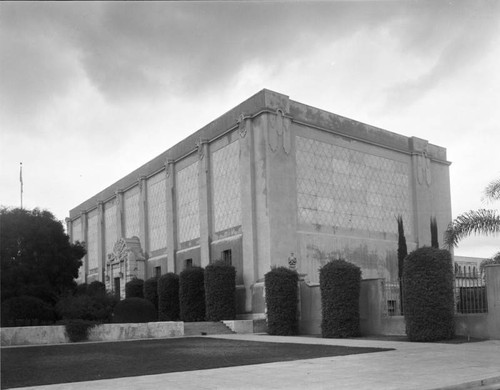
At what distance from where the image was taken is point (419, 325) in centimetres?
2123

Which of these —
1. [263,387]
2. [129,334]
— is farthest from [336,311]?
[263,387]

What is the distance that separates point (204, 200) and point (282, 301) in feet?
43.4

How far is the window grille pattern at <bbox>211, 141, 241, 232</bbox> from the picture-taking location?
123 feet

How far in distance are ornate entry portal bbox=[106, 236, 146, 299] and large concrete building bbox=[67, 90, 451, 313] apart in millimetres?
93

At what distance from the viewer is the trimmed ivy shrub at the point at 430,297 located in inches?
826

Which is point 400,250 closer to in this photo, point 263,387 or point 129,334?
point 129,334

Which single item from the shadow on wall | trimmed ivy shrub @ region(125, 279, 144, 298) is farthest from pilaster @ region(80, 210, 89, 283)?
the shadow on wall

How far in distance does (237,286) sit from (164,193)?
1373 centimetres

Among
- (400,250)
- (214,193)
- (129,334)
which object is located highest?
(214,193)

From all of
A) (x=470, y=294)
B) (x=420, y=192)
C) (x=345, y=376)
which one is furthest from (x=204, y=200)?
(x=345, y=376)

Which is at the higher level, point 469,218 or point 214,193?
point 214,193

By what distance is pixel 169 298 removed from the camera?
3894 cm

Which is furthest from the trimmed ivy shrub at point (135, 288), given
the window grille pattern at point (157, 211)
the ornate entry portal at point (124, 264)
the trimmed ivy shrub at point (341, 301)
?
the trimmed ivy shrub at point (341, 301)

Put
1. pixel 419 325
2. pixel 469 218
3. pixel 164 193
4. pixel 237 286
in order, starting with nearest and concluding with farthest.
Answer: pixel 419 325 < pixel 469 218 < pixel 237 286 < pixel 164 193
